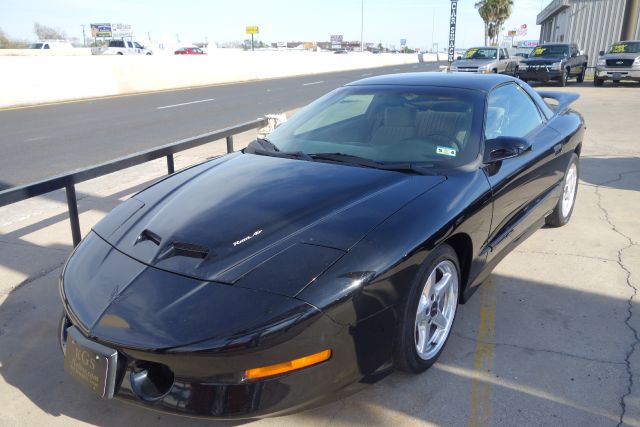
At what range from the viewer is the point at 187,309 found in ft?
7.11

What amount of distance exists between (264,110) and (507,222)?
11.9 metres

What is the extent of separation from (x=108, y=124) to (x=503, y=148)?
1094 cm

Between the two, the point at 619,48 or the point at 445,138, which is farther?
the point at 619,48

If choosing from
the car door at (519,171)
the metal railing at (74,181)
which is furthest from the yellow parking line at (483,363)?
the metal railing at (74,181)

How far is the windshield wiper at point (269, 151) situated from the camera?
3568 mm

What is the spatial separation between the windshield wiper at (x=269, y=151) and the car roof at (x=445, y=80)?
977 millimetres

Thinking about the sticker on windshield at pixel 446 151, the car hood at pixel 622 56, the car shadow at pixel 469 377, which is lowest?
the car shadow at pixel 469 377

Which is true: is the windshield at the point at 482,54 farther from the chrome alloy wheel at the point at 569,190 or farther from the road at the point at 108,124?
the chrome alloy wheel at the point at 569,190

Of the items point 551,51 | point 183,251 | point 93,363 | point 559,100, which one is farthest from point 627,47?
point 93,363

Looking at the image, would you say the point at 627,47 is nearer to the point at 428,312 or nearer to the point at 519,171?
the point at 519,171

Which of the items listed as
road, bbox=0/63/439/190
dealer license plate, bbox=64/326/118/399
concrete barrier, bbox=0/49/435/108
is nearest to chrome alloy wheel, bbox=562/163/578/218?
dealer license plate, bbox=64/326/118/399

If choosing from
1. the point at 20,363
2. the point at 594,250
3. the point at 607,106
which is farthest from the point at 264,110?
the point at 20,363

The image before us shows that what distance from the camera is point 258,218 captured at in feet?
8.84

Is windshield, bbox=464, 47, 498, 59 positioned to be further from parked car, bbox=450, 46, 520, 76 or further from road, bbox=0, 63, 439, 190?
road, bbox=0, 63, 439, 190
